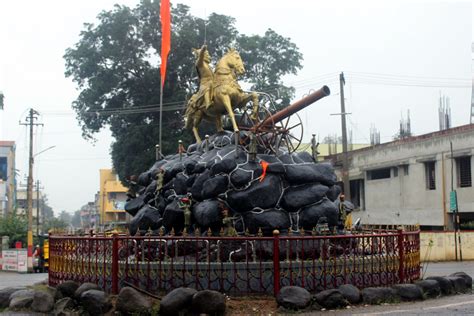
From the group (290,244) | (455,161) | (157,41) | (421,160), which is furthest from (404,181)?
(290,244)

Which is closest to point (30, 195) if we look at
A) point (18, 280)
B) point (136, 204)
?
point (18, 280)

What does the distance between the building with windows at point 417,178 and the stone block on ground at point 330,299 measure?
22149 mm

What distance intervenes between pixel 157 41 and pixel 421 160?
1657cm

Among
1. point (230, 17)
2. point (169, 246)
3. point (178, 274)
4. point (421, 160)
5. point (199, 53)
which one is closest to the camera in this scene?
point (178, 274)

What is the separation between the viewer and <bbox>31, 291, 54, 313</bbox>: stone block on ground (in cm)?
977

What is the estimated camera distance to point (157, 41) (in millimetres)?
34062

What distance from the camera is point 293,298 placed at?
9.26m

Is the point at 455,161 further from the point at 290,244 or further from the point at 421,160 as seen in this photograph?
the point at 290,244

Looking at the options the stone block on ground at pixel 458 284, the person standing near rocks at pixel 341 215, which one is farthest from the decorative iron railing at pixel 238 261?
the person standing near rocks at pixel 341 215

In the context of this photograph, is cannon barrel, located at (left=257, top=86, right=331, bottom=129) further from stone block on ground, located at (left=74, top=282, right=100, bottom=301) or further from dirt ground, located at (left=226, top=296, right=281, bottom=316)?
stone block on ground, located at (left=74, top=282, right=100, bottom=301)

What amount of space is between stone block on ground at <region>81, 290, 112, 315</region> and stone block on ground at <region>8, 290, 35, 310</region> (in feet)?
4.28

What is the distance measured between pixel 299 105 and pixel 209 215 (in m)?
3.21

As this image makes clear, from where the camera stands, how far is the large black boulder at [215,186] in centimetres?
1264

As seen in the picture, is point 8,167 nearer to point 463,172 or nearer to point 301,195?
point 463,172
